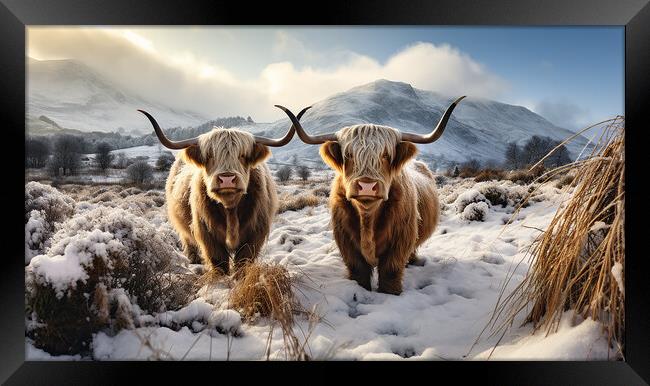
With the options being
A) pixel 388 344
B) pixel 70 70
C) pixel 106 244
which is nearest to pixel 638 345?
pixel 388 344

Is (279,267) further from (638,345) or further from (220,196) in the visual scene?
(638,345)

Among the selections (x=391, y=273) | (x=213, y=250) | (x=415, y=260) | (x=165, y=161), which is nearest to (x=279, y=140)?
(x=213, y=250)

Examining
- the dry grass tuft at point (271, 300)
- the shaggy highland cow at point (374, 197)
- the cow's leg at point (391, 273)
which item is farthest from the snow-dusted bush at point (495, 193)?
the dry grass tuft at point (271, 300)

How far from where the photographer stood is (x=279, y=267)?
8.56ft

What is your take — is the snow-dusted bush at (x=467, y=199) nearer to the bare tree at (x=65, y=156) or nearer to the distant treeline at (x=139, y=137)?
the distant treeline at (x=139, y=137)

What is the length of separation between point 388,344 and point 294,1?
80.6 inches

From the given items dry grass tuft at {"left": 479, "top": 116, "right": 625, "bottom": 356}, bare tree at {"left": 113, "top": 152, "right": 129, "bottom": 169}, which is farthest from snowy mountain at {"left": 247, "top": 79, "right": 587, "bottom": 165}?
→ bare tree at {"left": 113, "top": 152, "right": 129, "bottom": 169}

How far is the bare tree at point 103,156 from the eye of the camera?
9.18 feet

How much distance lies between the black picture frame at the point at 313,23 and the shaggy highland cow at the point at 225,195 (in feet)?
2.12

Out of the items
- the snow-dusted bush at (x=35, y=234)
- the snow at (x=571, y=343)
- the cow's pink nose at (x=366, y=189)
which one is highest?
the cow's pink nose at (x=366, y=189)

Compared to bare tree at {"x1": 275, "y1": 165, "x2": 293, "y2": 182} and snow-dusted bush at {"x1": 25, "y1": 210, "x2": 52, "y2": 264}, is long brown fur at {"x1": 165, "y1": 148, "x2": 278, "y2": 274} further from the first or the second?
snow-dusted bush at {"x1": 25, "y1": 210, "x2": 52, "y2": 264}

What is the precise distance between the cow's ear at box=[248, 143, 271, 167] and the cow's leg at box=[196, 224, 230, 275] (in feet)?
2.09

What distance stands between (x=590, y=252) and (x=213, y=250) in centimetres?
242

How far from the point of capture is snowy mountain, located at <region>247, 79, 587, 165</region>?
8.81 feet
